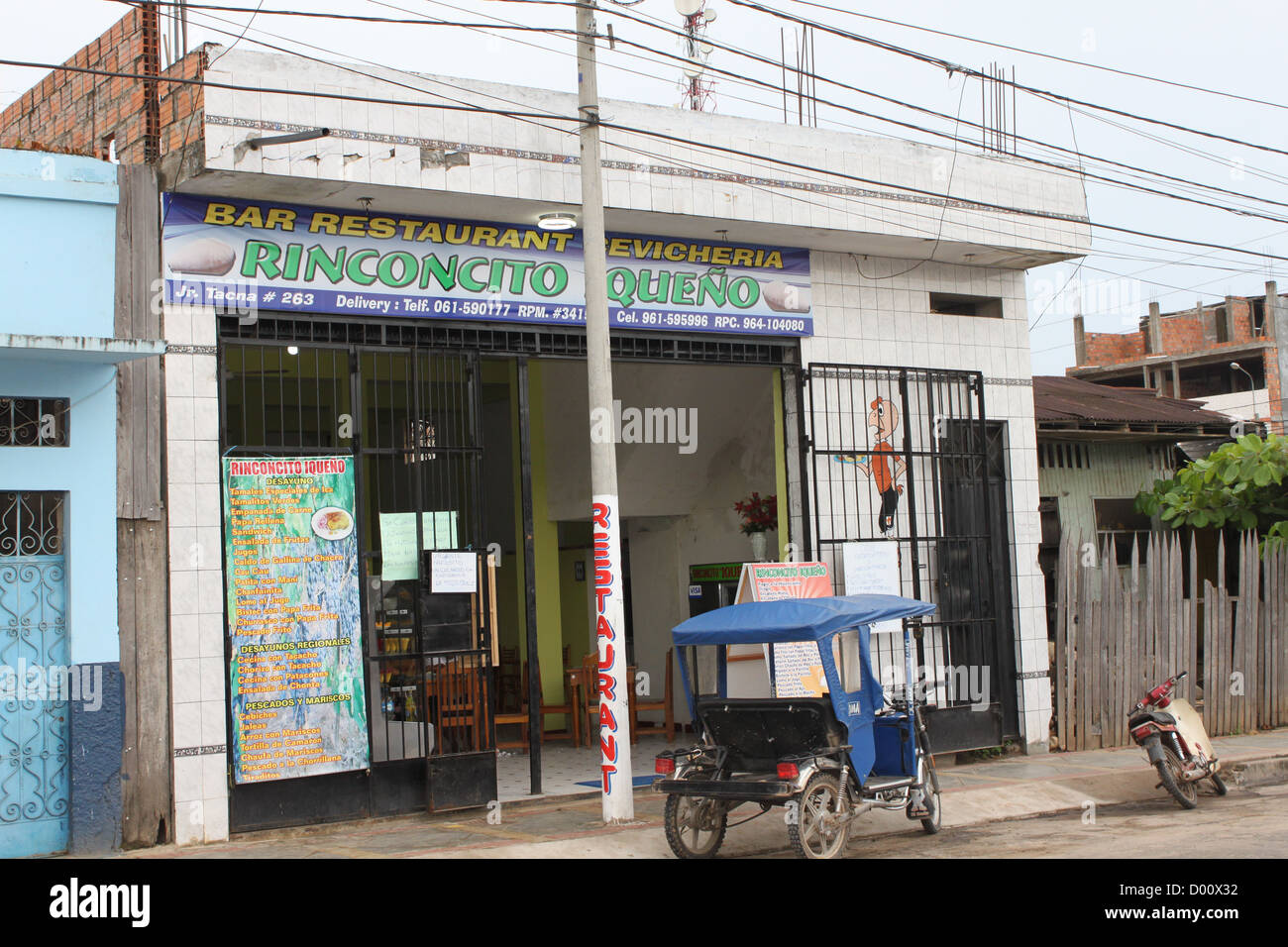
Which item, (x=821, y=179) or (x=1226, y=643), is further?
(x=1226, y=643)

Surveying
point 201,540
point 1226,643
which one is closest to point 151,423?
point 201,540

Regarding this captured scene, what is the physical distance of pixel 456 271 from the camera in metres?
11.6

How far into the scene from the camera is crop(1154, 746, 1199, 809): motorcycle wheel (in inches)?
450

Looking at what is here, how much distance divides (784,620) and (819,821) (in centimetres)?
139

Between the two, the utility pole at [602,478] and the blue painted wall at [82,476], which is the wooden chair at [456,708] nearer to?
the utility pole at [602,478]

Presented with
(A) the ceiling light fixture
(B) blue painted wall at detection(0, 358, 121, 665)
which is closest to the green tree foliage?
(A) the ceiling light fixture

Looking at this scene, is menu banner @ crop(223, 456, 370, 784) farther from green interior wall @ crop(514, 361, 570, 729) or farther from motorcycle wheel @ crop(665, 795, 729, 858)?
green interior wall @ crop(514, 361, 570, 729)

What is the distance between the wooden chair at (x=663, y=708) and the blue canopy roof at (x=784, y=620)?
6376 mm

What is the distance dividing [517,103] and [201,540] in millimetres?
4637

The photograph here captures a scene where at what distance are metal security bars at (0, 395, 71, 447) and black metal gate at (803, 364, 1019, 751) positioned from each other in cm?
705

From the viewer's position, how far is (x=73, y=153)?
32.7 feet

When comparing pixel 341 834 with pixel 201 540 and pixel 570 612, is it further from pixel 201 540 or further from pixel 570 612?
pixel 570 612
